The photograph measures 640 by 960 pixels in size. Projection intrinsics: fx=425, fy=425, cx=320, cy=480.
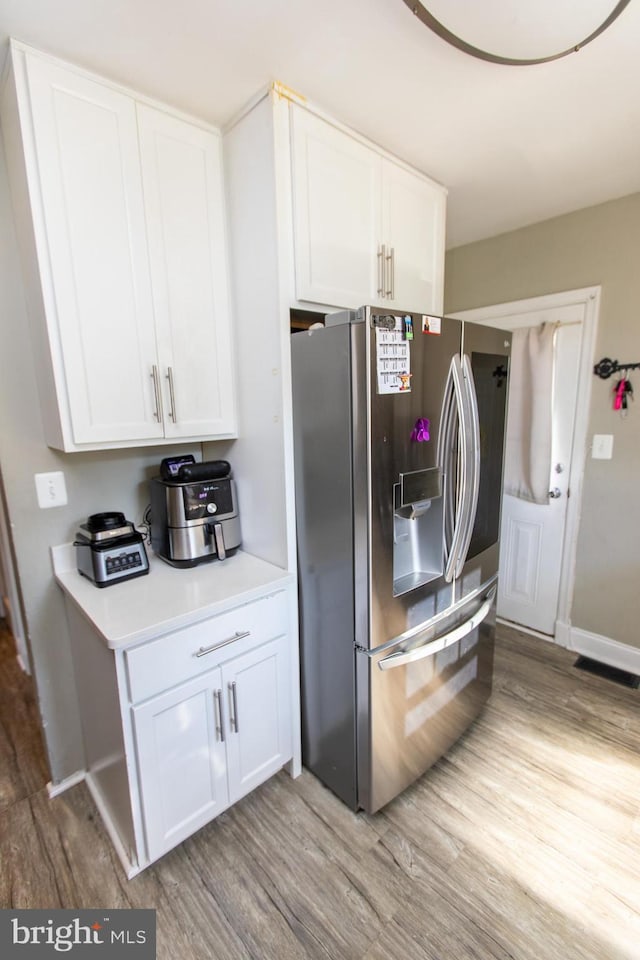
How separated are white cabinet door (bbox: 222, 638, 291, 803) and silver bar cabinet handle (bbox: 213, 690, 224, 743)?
31mm

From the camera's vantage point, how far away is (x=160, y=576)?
1.55 m

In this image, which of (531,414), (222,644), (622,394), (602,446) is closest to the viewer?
(222,644)

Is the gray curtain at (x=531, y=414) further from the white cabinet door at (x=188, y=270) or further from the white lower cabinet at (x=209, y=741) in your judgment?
the white lower cabinet at (x=209, y=741)

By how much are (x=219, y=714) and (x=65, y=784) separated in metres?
0.86

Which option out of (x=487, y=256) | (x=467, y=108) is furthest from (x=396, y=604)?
(x=487, y=256)

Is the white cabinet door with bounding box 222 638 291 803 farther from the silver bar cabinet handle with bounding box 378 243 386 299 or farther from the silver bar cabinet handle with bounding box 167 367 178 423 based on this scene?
the silver bar cabinet handle with bounding box 378 243 386 299

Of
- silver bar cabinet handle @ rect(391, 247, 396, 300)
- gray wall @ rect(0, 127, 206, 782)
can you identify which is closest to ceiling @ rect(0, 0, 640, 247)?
silver bar cabinet handle @ rect(391, 247, 396, 300)

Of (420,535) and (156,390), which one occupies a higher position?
(156,390)

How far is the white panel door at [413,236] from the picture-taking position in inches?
67.6

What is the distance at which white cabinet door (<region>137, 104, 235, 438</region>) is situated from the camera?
1.41 metres

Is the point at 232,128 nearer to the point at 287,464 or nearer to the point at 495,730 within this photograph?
the point at 287,464

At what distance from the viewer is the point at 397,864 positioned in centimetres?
138

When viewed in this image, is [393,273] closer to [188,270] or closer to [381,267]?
[381,267]

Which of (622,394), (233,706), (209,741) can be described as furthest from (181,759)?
(622,394)
